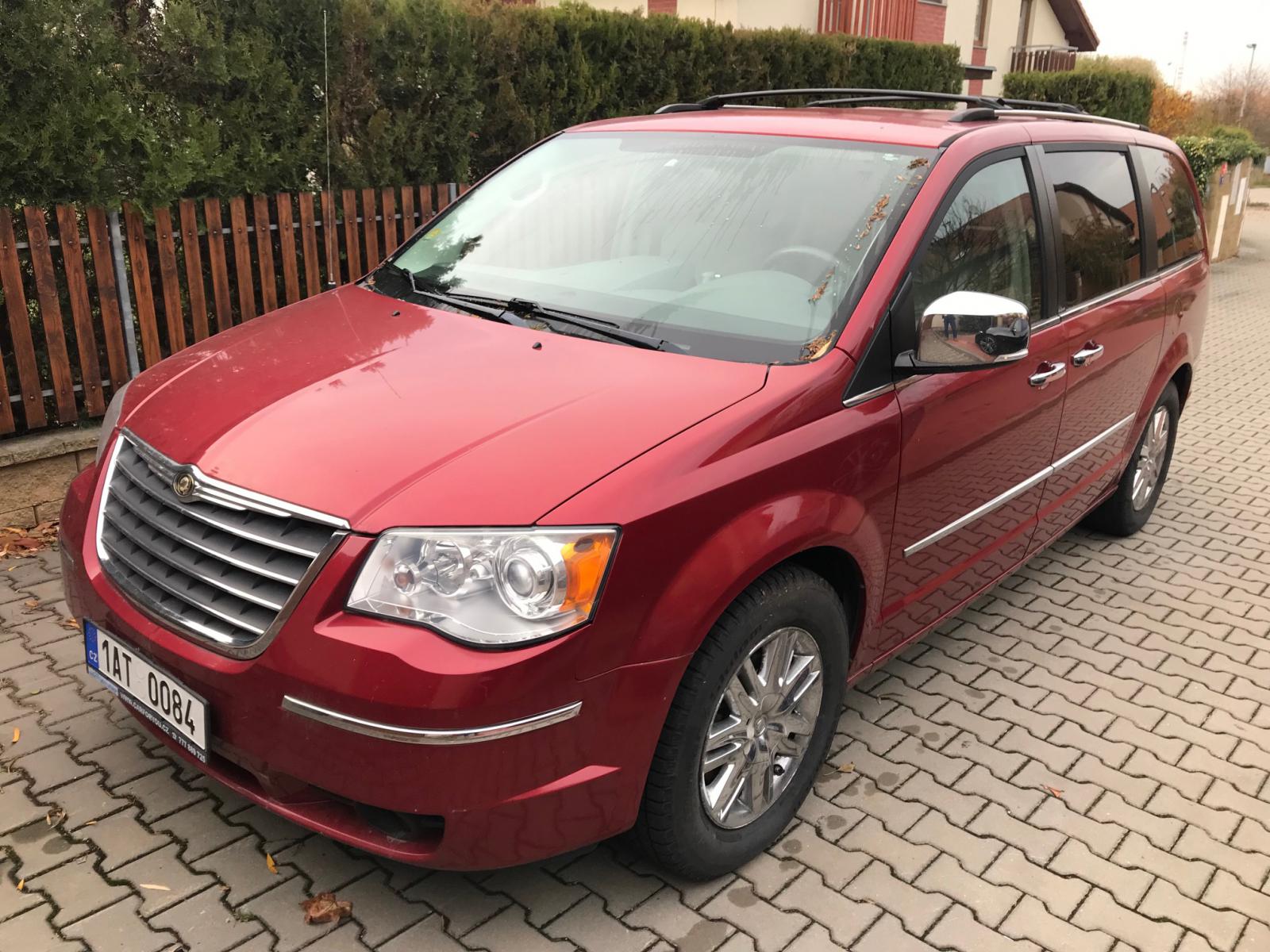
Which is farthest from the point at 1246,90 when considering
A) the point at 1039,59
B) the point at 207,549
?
the point at 207,549

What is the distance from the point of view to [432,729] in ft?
6.72

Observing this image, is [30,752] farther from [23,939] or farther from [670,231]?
[670,231]

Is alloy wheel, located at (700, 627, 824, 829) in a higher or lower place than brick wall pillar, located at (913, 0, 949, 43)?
lower

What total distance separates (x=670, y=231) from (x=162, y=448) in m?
1.59

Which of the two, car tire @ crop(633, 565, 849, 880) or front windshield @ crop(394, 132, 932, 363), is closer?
car tire @ crop(633, 565, 849, 880)

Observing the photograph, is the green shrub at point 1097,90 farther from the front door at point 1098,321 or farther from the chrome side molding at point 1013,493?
the chrome side molding at point 1013,493

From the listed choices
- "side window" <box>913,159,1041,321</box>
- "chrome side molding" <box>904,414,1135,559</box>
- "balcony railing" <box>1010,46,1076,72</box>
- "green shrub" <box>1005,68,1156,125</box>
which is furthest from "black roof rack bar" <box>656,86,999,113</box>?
"balcony railing" <box>1010,46,1076,72</box>

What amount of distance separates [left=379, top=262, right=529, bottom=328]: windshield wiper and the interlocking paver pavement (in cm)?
151

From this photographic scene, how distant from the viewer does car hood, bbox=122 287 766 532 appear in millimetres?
2205


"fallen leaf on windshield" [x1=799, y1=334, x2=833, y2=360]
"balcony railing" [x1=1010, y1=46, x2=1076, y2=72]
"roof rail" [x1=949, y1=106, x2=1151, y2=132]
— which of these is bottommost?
"fallen leaf on windshield" [x1=799, y1=334, x2=833, y2=360]

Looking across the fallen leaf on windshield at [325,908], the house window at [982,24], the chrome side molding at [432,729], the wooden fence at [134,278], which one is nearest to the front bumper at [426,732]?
the chrome side molding at [432,729]

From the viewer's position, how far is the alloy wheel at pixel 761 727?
8.43 ft

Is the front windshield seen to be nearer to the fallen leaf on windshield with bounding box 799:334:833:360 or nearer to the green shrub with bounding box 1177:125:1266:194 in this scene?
the fallen leaf on windshield with bounding box 799:334:833:360

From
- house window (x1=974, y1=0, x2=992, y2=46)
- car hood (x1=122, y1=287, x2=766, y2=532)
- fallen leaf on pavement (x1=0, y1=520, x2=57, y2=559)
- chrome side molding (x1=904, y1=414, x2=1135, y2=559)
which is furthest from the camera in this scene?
house window (x1=974, y1=0, x2=992, y2=46)
